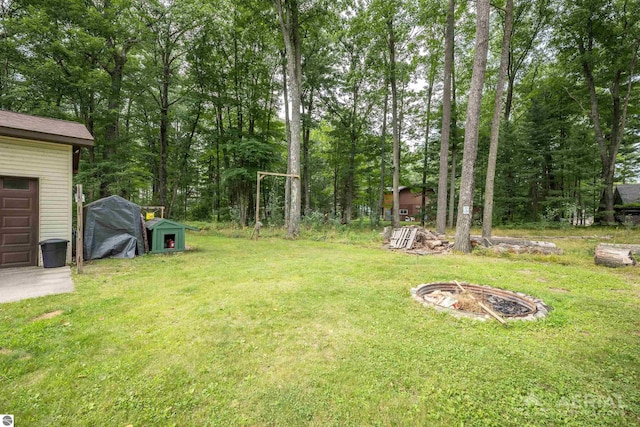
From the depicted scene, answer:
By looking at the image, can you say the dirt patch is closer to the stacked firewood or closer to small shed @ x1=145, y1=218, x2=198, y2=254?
small shed @ x1=145, y1=218, x2=198, y2=254

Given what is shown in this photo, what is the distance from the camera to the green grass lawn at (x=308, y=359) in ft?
5.57

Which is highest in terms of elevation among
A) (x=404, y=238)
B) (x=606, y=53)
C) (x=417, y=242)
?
(x=606, y=53)

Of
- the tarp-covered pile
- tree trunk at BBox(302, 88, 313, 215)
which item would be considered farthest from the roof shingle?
tree trunk at BBox(302, 88, 313, 215)

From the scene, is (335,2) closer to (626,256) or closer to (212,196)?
(626,256)

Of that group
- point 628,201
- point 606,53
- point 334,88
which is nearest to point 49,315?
point 334,88

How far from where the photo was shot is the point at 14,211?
5.34 m

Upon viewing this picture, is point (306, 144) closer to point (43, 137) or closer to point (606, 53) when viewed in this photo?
point (43, 137)

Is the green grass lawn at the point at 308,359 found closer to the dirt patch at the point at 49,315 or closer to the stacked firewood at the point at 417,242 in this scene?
the dirt patch at the point at 49,315

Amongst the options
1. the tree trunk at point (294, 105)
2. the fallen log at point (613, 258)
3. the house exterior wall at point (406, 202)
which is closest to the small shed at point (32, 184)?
the tree trunk at point (294, 105)

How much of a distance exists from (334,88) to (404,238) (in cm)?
1271

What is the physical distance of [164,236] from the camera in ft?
24.2

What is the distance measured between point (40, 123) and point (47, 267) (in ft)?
11.0

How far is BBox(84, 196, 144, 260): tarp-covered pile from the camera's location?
251 inches

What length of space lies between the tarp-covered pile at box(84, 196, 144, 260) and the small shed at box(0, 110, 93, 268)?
0.42m
